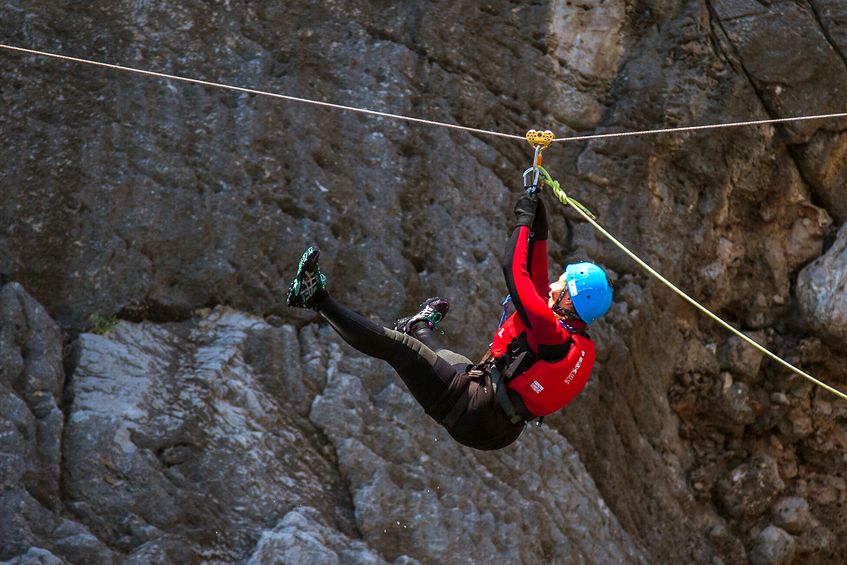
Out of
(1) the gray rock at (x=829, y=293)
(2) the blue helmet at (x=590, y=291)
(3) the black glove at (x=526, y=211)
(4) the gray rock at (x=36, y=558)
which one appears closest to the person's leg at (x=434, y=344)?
(2) the blue helmet at (x=590, y=291)

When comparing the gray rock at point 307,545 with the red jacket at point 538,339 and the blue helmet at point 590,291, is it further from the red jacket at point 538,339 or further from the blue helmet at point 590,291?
the blue helmet at point 590,291

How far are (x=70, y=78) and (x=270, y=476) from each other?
2641 millimetres

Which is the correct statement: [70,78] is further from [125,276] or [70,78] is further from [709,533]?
[709,533]

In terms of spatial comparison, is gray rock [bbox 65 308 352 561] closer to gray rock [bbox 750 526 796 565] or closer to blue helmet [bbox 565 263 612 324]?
blue helmet [bbox 565 263 612 324]

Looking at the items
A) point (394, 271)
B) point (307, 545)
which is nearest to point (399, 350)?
point (307, 545)

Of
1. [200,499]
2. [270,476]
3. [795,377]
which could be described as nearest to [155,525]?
[200,499]

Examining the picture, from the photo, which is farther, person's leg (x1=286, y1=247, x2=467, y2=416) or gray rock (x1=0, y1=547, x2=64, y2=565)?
gray rock (x1=0, y1=547, x2=64, y2=565)

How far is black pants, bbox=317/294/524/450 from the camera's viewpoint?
5.25 metres

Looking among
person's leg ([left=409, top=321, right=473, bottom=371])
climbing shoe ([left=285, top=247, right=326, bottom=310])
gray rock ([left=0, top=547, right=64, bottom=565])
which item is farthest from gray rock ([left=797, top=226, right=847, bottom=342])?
gray rock ([left=0, top=547, right=64, bottom=565])

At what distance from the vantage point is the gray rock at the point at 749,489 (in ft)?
28.7

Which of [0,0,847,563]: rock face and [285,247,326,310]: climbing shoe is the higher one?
[285,247,326,310]: climbing shoe

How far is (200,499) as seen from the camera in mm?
6406

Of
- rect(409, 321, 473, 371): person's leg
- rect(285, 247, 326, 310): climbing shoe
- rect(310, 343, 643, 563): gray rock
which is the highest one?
rect(285, 247, 326, 310): climbing shoe

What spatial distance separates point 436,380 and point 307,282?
0.75 m
